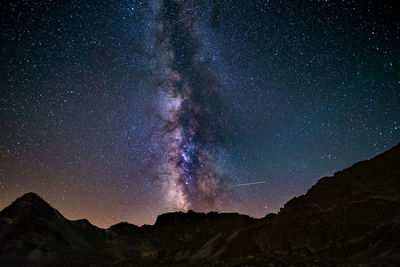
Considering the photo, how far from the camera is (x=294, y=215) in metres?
49.5

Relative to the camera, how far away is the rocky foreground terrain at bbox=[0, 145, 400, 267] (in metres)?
32.2

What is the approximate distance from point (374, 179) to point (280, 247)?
16495mm

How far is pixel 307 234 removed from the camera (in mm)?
41344

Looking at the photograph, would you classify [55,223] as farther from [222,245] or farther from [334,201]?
[334,201]

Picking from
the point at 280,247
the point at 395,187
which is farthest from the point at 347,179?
the point at 280,247

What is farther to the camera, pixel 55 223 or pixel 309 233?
pixel 55 223

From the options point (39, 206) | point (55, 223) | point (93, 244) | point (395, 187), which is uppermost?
point (39, 206)

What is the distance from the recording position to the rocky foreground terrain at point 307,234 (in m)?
32.2

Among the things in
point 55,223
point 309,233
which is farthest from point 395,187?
point 55,223

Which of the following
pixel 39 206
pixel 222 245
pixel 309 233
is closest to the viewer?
pixel 309 233

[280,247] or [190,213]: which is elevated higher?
[190,213]

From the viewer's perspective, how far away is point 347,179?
46438 mm

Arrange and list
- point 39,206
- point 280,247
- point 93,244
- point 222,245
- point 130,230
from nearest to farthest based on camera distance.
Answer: point 280,247 → point 222,245 → point 93,244 → point 39,206 → point 130,230

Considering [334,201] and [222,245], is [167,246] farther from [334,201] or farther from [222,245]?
[334,201]
